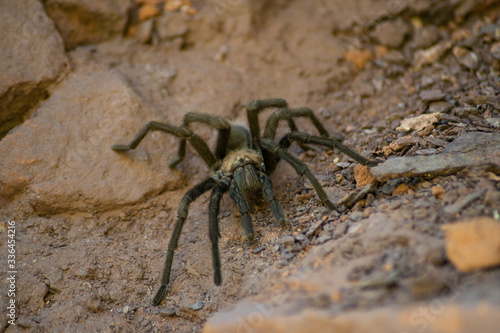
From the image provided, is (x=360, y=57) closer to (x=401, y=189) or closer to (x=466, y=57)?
(x=466, y=57)

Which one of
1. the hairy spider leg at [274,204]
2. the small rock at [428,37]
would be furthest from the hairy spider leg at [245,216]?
the small rock at [428,37]

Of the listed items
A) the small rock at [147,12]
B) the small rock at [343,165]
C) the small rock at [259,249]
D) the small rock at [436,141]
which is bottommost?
the small rock at [259,249]

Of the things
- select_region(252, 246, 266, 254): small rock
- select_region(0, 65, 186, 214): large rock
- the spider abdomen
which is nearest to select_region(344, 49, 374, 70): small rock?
the spider abdomen

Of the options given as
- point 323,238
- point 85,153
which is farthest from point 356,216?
point 85,153

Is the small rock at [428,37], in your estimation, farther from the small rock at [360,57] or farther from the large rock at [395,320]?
the large rock at [395,320]

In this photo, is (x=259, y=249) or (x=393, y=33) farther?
(x=393, y=33)

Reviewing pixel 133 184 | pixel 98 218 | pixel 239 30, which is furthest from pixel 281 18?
pixel 98 218
